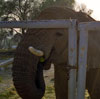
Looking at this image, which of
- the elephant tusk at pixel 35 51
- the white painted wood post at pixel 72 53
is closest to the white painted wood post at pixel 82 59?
the white painted wood post at pixel 72 53

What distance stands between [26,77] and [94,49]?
1295 mm

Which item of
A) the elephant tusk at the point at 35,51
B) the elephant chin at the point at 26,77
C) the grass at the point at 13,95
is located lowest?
the grass at the point at 13,95

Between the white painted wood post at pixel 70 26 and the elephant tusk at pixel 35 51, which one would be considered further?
the elephant tusk at pixel 35 51

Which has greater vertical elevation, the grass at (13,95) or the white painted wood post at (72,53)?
the white painted wood post at (72,53)

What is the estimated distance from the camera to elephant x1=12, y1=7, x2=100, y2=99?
2619 millimetres

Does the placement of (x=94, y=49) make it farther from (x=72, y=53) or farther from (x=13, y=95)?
(x=13, y=95)

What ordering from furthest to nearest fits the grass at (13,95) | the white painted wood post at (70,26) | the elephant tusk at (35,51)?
the grass at (13,95) < the elephant tusk at (35,51) < the white painted wood post at (70,26)

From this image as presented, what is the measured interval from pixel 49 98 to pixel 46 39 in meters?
3.54

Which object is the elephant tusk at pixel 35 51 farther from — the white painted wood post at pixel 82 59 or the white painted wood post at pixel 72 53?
the white painted wood post at pixel 82 59

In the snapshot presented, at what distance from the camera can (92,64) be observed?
10.4 ft

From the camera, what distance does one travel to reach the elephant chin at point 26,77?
259 cm

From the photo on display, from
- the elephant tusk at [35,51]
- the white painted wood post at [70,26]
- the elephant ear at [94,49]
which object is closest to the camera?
the white painted wood post at [70,26]

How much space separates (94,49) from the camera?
333cm

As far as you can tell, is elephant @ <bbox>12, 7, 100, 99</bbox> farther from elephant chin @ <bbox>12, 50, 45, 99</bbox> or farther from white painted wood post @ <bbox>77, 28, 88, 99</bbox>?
white painted wood post @ <bbox>77, 28, 88, 99</bbox>
